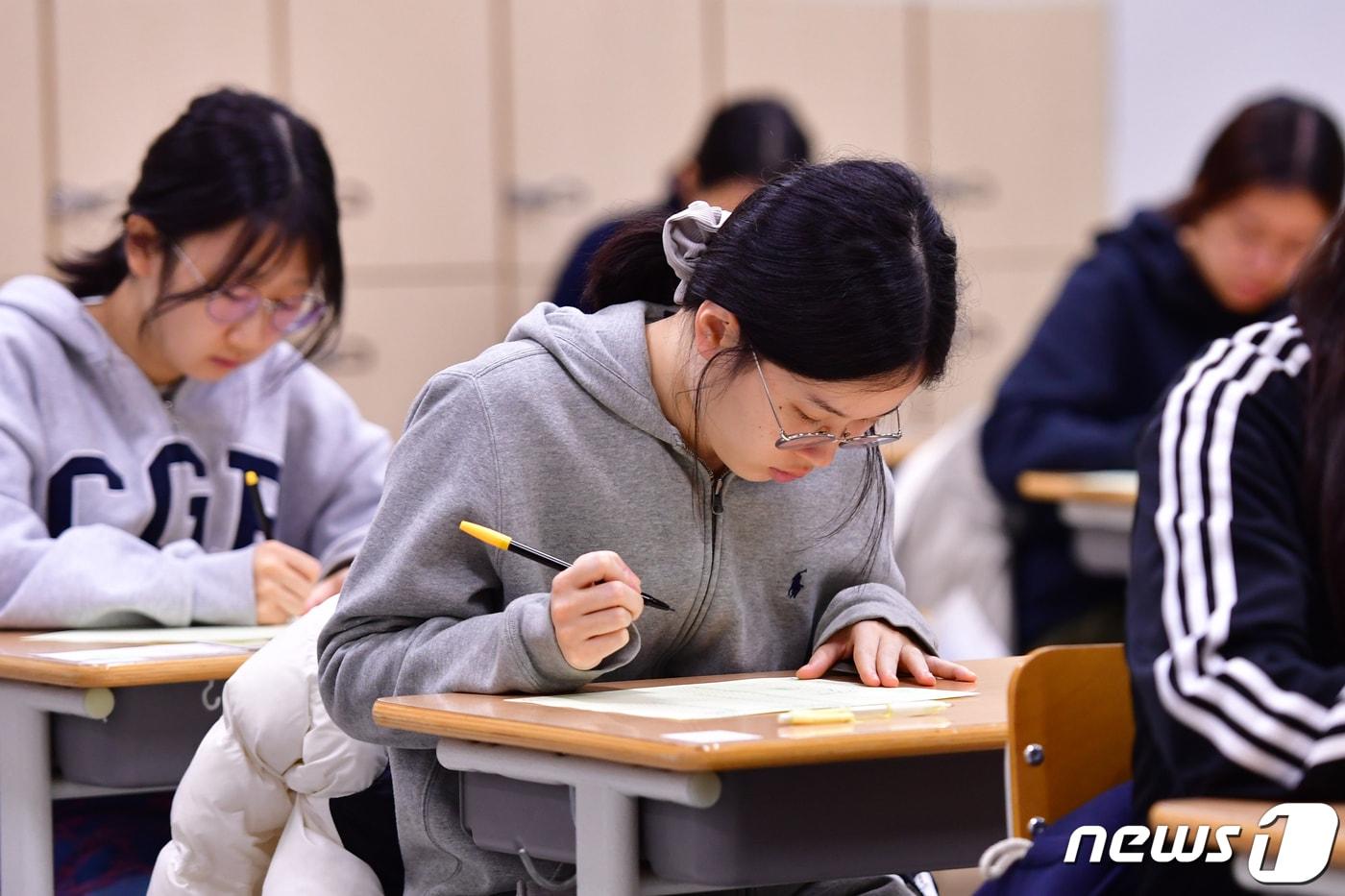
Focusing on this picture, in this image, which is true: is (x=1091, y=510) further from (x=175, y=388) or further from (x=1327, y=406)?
(x=1327, y=406)

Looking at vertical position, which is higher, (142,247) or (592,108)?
(592,108)

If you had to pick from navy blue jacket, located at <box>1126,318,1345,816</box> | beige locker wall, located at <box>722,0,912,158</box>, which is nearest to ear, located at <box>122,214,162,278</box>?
navy blue jacket, located at <box>1126,318,1345,816</box>

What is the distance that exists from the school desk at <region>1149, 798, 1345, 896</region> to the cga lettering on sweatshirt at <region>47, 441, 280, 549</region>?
162 centimetres

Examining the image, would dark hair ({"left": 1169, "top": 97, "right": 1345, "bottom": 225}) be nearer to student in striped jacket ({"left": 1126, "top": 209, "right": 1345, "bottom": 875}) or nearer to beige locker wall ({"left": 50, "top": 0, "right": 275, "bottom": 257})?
student in striped jacket ({"left": 1126, "top": 209, "right": 1345, "bottom": 875})

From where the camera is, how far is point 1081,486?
339cm

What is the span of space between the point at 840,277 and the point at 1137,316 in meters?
2.28

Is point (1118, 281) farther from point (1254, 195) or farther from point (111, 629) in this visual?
point (111, 629)

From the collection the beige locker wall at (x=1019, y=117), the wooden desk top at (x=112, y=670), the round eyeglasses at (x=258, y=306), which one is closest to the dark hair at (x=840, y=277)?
the wooden desk top at (x=112, y=670)

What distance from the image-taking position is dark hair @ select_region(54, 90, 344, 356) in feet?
7.78

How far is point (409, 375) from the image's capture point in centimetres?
495

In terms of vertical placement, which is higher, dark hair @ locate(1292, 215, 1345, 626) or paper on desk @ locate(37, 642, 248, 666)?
dark hair @ locate(1292, 215, 1345, 626)

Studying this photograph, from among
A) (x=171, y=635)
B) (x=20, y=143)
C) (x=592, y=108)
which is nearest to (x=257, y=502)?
(x=171, y=635)

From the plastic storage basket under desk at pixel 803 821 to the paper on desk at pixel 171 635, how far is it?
24.5 inches

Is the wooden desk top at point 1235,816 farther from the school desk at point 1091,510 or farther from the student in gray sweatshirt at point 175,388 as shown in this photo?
the school desk at point 1091,510
